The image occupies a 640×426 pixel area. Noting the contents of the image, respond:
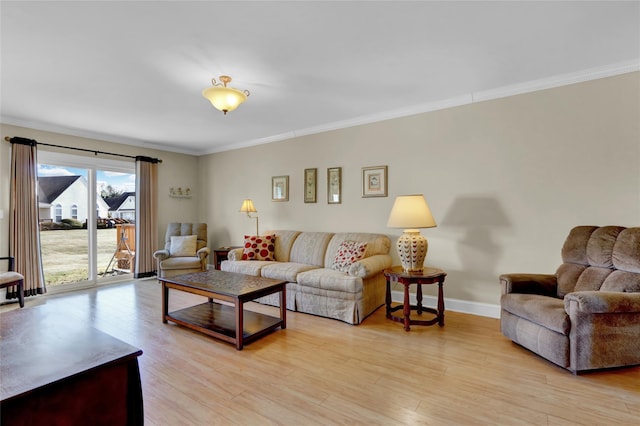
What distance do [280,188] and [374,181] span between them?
67.4 inches

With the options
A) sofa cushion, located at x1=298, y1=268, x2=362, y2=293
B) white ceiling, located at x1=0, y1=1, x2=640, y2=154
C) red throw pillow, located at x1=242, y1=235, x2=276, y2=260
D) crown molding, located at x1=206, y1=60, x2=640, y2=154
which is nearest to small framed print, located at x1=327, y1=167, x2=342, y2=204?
crown molding, located at x1=206, y1=60, x2=640, y2=154

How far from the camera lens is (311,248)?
4.36 m

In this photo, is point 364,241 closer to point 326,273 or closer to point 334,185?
point 326,273

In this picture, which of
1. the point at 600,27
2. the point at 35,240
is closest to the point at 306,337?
the point at 600,27

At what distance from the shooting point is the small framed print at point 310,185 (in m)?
4.75

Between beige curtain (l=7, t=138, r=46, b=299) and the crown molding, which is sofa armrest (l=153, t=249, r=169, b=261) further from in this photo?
the crown molding

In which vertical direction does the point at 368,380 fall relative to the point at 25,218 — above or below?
below

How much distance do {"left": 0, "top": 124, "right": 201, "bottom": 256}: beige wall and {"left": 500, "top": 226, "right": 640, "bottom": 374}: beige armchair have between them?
5.63m

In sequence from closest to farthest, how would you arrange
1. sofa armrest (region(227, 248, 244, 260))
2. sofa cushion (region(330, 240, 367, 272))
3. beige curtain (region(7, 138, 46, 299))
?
sofa cushion (region(330, 240, 367, 272)), beige curtain (region(7, 138, 46, 299)), sofa armrest (region(227, 248, 244, 260))

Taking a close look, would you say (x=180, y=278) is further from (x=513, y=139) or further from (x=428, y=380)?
(x=513, y=139)

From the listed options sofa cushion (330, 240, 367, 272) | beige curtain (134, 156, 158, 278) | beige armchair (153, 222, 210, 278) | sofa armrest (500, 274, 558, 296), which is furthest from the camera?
beige curtain (134, 156, 158, 278)

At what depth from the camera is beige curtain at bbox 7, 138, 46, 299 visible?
407 cm

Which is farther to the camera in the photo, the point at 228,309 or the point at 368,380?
the point at 228,309

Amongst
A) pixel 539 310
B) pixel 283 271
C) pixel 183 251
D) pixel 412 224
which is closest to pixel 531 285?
pixel 539 310
